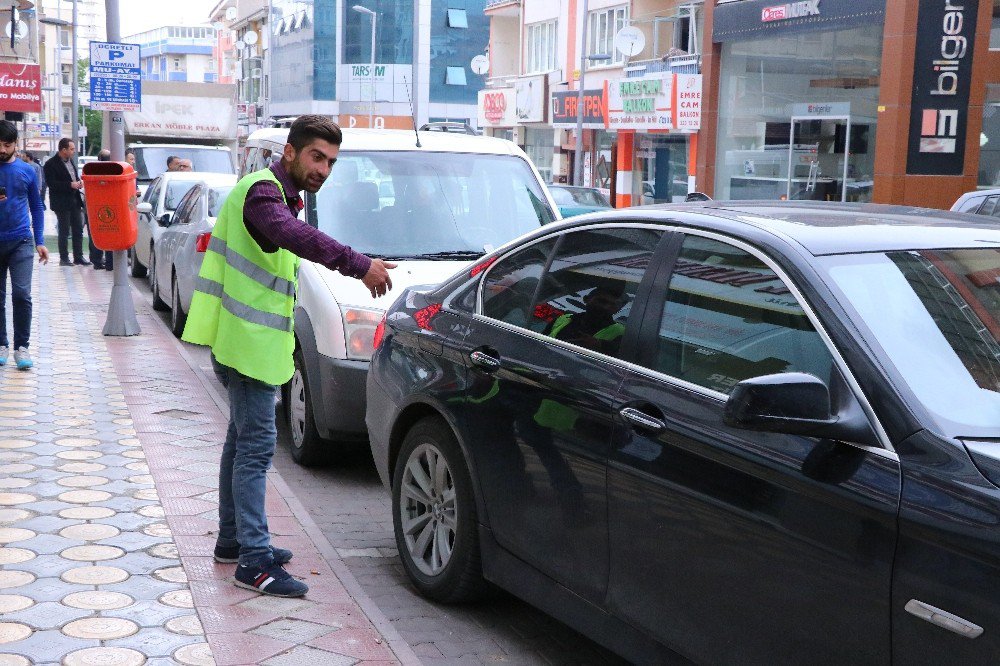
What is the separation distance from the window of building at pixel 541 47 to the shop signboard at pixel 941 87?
20.9m

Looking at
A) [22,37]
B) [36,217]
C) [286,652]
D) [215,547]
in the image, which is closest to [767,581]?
[286,652]

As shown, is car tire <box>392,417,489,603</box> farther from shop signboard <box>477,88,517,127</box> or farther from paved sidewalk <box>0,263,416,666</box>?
shop signboard <box>477,88,517,127</box>

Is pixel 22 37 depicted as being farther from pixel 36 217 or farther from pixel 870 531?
pixel 870 531

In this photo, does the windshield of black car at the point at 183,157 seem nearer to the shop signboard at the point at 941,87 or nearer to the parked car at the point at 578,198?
the parked car at the point at 578,198

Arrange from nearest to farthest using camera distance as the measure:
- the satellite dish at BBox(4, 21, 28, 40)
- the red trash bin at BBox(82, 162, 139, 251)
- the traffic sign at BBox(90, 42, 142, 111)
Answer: the red trash bin at BBox(82, 162, 139, 251), the traffic sign at BBox(90, 42, 142, 111), the satellite dish at BBox(4, 21, 28, 40)

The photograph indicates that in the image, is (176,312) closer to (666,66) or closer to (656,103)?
(656,103)

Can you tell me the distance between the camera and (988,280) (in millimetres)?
3463

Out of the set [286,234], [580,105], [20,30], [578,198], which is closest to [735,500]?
[286,234]

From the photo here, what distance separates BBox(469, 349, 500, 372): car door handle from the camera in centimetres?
453

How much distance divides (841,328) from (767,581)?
68 centimetres

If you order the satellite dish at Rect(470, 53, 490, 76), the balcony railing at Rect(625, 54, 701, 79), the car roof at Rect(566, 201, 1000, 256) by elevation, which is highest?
the satellite dish at Rect(470, 53, 490, 76)

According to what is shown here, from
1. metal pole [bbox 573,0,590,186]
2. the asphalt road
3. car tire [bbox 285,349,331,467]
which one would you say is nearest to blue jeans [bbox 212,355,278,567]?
the asphalt road

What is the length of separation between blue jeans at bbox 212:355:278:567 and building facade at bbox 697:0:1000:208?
22.3 meters

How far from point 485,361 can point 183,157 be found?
22193 millimetres
